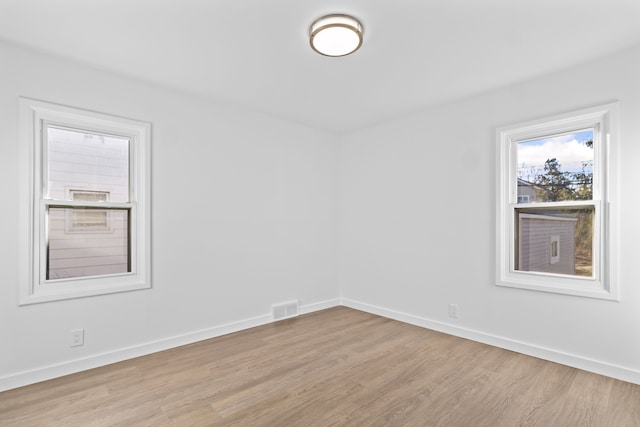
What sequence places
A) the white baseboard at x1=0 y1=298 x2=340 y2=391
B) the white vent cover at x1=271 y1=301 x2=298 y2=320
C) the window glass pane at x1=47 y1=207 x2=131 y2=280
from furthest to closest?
1. the white vent cover at x1=271 y1=301 x2=298 y2=320
2. the window glass pane at x1=47 y1=207 x2=131 y2=280
3. the white baseboard at x1=0 y1=298 x2=340 y2=391

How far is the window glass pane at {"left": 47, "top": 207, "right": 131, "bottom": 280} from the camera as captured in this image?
278cm

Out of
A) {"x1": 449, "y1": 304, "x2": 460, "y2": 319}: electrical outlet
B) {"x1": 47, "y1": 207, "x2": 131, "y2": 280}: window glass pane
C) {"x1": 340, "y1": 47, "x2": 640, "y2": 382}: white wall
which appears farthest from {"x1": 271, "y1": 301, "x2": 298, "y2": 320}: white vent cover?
{"x1": 449, "y1": 304, "x2": 460, "y2": 319}: electrical outlet

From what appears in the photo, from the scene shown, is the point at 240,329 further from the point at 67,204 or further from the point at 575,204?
the point at 575,204

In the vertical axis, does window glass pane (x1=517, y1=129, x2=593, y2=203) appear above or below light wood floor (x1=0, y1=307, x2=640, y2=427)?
above

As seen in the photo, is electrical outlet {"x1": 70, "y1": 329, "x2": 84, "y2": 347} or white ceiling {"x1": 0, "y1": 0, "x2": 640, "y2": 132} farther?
electrical outlet {"x1": 70, "y1": 329, "x2": 84, "y2": 347}

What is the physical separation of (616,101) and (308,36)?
2536mm

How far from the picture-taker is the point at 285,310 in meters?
4.23

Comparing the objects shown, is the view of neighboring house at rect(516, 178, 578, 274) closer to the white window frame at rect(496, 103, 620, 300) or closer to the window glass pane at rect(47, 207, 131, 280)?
the white window frame at rect(496, 103, 620, 300)

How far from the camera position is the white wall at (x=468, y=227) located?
2.61 metres

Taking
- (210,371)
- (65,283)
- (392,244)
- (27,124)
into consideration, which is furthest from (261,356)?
(27,124)

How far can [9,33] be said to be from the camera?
7.80 feet

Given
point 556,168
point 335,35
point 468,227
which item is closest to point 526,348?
point 468,227

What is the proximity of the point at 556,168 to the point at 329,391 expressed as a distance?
285cm

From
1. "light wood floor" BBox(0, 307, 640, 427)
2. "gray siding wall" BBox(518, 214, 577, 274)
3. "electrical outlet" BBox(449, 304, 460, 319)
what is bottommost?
"light wood floor" BBox(0, 307, 640, 427)
